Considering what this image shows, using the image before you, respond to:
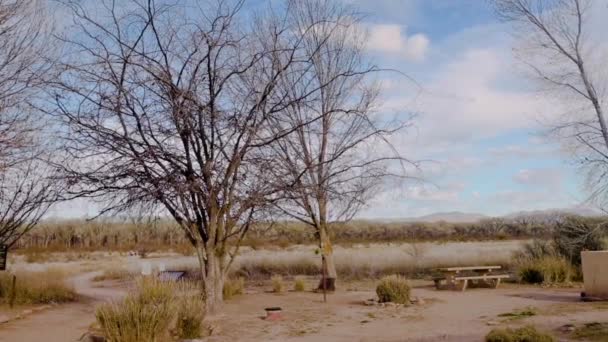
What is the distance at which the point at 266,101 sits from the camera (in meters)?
14.1

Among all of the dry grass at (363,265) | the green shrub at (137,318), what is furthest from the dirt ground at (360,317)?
the dry grass at (363,265)

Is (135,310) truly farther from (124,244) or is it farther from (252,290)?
(124,244)

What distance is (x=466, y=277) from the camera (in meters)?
21.0

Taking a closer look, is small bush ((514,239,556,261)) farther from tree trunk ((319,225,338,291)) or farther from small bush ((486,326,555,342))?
small bush ((486,326,555,342))

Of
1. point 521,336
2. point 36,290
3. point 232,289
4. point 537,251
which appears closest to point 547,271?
point 537,251

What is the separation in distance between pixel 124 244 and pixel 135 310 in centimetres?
5326

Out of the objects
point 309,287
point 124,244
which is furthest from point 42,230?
point 309,287

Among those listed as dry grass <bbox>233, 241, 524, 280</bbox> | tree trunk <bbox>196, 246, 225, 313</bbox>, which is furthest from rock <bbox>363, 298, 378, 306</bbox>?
dry grass <bbox>233, 241, 524, 280</bbox>

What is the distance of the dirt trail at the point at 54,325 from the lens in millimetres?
12055

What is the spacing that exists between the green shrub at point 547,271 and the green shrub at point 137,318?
1530 centimetres

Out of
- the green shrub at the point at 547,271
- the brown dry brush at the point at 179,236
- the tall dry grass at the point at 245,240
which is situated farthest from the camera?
the brown dry brush at the point at 179,236

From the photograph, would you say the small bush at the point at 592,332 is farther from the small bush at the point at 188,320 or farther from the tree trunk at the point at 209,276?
the tree trunk at the point at 209,276

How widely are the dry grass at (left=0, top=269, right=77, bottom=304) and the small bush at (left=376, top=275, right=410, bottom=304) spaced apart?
9.40 m

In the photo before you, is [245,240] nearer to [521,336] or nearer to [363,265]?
[363,265]
